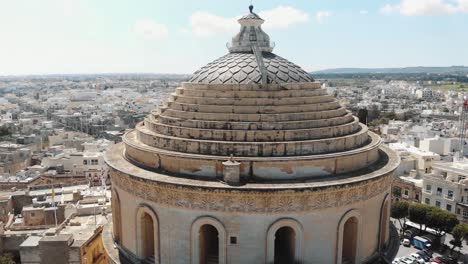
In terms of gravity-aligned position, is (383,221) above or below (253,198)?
below

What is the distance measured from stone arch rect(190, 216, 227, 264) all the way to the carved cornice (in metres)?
0.42

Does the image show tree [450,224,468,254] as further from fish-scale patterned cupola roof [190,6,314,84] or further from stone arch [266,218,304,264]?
stone arch [266,218,304,264]

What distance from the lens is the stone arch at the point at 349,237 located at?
44.8 ft

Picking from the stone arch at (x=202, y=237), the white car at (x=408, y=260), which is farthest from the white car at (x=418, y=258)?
the stone arch at (x=202, y=237)

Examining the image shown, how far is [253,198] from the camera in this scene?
42.3ft

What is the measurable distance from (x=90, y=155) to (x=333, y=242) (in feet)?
143

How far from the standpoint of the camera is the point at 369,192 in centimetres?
1427

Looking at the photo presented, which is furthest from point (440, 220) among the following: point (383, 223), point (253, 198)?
point (253, 198)

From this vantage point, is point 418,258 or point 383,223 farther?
point 418,258

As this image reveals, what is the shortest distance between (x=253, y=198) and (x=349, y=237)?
4.34 metres

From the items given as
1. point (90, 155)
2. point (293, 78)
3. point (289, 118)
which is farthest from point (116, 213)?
point (90, 155)

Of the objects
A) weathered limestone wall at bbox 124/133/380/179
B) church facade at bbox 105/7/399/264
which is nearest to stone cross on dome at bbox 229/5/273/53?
church facade at bbox 105/7/399/264

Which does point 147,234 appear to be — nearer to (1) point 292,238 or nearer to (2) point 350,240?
(1) point 292,238

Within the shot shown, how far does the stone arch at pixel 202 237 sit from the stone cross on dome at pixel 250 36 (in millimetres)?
8446
